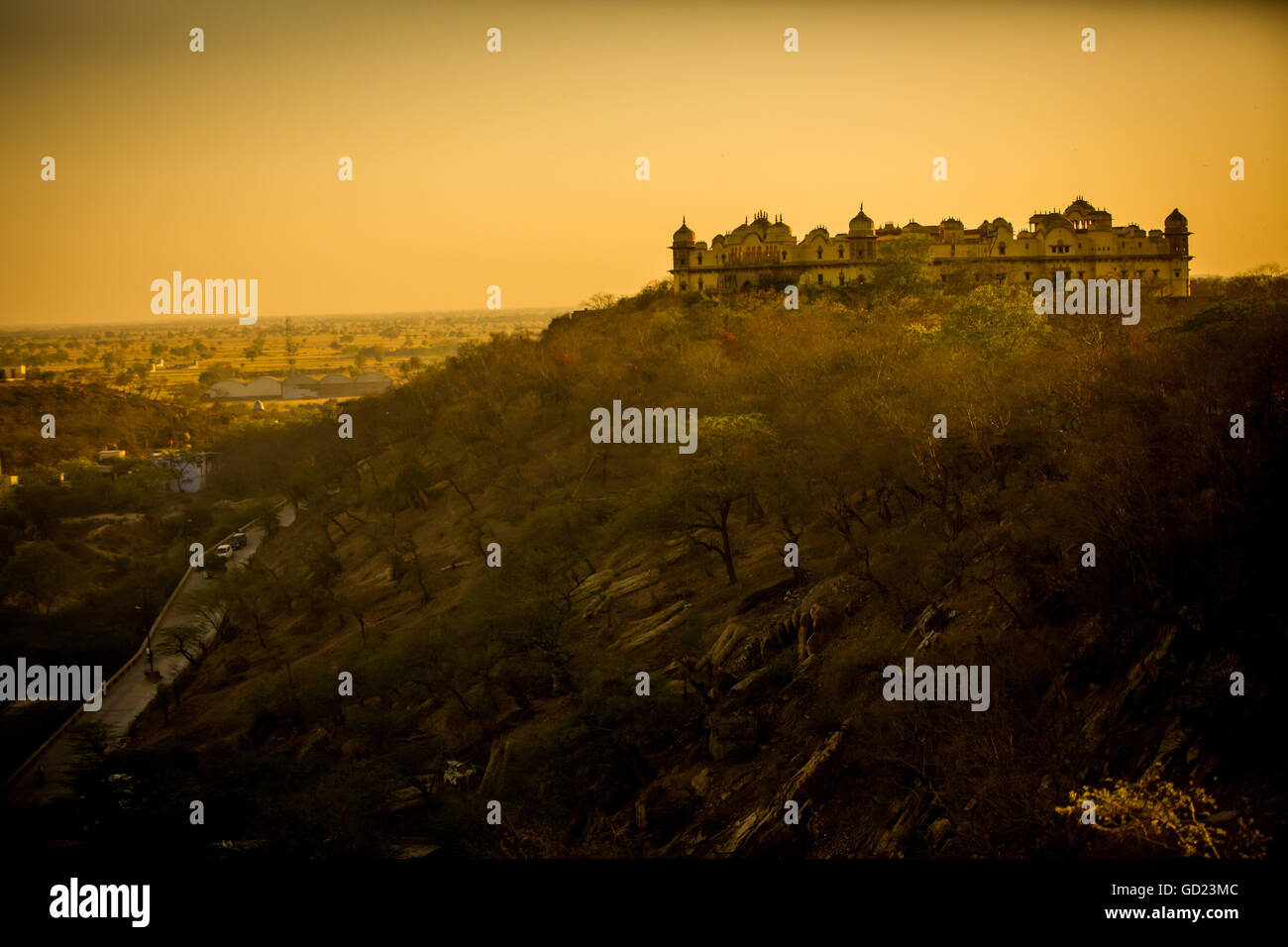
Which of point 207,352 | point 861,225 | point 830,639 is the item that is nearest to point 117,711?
point 830,639

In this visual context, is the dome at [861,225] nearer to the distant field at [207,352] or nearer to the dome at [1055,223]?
the dome at [1055,223]

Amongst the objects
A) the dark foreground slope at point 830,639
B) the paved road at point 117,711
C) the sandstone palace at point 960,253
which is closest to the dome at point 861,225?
the sandstone palace at point 960,253

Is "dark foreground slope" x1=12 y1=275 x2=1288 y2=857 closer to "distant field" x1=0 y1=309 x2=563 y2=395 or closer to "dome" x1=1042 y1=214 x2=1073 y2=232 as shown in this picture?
"dome" x1=1042 y1=214 x2=1073 y2=232

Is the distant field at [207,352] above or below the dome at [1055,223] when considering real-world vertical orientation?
below

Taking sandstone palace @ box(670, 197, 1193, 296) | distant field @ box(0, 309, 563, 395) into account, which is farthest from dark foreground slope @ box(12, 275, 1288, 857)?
distant field @ box(0, 309, 563, 395)
